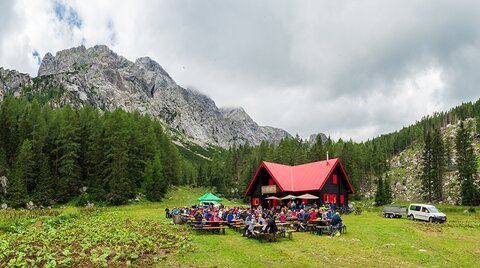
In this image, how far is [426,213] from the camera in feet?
117

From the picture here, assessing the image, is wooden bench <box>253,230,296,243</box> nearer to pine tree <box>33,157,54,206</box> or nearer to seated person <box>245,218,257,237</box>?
seated person <box>245,218,257,237</box>

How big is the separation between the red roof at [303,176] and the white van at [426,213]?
1061 centimetres

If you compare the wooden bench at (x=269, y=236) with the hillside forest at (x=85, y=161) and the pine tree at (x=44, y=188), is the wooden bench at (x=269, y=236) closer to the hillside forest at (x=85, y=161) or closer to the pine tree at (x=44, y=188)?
the hillside forest at (x=85, y=161)

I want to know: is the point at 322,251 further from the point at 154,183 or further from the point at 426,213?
the point at 154,183

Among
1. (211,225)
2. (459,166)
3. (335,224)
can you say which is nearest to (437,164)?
(459,166)

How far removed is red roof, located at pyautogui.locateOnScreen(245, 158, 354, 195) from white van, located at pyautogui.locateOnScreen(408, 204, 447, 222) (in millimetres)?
10615

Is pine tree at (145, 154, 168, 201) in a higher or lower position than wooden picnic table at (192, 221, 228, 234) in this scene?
higher

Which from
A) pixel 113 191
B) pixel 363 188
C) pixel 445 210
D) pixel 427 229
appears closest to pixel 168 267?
pixel 427 229

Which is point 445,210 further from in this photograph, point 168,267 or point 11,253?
point 11,253

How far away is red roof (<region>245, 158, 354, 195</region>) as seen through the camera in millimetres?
44594

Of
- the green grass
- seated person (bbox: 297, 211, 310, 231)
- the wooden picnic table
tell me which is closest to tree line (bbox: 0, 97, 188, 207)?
the wooden picnic table

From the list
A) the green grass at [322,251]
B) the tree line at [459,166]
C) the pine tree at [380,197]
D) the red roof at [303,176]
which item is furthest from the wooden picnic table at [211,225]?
the pine tree at [380,197]

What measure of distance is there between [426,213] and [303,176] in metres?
16.5

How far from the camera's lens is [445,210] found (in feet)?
206
